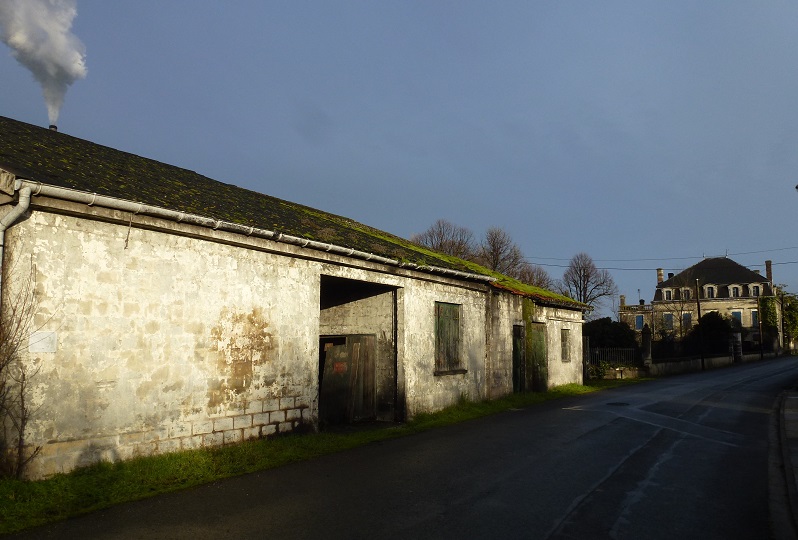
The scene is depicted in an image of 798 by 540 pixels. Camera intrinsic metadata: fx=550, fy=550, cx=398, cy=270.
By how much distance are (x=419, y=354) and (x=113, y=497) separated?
8.26 metres

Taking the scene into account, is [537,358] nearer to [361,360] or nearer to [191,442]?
[361,360]

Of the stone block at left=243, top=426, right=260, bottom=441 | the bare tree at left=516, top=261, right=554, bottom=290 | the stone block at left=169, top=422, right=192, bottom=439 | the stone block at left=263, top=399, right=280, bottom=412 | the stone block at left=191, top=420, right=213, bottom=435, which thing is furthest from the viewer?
the bare tree at left=516, top=261, right=554, bottom=290

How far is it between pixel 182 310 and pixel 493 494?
516 cm

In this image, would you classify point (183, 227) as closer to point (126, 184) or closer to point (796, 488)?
point (126, 184)

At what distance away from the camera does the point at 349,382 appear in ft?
42.0

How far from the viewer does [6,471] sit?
6148 mm

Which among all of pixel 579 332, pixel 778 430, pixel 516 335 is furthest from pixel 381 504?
pixel 579 332

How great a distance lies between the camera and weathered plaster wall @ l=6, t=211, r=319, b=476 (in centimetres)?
675

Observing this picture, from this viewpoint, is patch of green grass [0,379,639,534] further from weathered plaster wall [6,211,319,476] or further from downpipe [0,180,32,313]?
downpipe [0,180,32,313]

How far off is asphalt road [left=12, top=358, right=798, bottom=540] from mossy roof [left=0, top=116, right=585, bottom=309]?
415 cm

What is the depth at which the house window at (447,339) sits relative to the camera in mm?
14492

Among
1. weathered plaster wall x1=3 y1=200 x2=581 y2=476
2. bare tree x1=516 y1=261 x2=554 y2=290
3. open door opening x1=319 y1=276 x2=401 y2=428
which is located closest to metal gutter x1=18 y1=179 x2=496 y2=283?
weathered plaster wall x1=3 y1=200 x2=581 y2=476

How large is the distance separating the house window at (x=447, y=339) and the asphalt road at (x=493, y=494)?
344cm

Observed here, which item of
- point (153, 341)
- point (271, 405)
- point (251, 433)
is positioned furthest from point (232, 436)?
point (153, 341)
